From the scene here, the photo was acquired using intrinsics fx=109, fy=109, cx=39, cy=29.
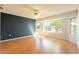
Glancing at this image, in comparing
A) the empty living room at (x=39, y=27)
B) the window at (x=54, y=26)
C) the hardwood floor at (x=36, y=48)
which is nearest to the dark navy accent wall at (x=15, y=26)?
the empty living room at (x=39, y=27)

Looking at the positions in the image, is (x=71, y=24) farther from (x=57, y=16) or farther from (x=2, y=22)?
(x=2, y=22)

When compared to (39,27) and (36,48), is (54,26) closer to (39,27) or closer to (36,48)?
(39,27)

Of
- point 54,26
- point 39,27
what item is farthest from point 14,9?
point 39,27

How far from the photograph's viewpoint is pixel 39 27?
Answer: 32.2 ft

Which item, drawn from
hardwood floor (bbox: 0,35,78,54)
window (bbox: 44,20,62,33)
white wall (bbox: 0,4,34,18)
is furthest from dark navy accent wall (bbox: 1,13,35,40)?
window (bbox: 44,20,62,33)

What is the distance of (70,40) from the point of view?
6391 mm

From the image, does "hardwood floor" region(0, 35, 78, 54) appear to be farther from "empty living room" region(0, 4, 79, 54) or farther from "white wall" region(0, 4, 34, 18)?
"white wall" region(0, 4, 34, 18)

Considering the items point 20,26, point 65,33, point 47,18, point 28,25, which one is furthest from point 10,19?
point 65,33

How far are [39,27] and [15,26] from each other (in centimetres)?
303

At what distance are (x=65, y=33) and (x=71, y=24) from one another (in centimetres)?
75

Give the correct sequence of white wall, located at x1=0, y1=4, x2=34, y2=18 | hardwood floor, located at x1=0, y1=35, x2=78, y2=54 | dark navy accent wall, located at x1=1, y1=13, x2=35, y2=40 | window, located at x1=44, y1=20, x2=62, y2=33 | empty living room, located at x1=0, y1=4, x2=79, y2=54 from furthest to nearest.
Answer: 1. window, located at x1=44, y1=20, x2=62, y2=33
2. dark navy accent wall, located at x1=1, y1=13, x2=35, y2=40
3. empty living room, located at x1=0, y1=4, x2=79, y2=54
4. white wall, located at x1=0, y1=4, x2=34, y2=18
5. hardwood floor, located at x1=0, y1=35, x2=78, y2=54

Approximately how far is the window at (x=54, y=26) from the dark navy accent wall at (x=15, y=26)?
1322mm

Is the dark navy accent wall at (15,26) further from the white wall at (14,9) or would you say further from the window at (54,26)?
the window at (54,26)

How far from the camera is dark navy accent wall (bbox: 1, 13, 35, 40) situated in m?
6.18
